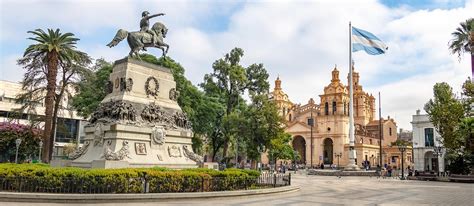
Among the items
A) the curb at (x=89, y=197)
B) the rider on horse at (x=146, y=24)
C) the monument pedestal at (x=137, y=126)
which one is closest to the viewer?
the curb at (x=89, y=197)

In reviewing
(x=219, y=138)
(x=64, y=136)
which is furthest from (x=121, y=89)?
(x=64, y=136)

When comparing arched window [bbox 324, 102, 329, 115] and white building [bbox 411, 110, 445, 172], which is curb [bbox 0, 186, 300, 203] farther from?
arched window [bbox 324, 102, 329, 115]

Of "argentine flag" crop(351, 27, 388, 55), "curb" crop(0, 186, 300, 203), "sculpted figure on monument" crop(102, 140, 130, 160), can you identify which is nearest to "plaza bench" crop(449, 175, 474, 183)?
"argentine flag" crop(351, 27, 388, 55)

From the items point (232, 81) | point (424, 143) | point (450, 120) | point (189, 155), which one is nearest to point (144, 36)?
point (189, 155)

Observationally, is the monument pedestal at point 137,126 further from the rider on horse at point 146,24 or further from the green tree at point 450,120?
the green tree at point 450,120

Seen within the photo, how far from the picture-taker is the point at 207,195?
48.8 feet

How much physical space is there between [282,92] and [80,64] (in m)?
72.2

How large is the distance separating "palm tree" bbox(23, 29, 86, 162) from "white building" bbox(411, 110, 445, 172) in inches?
1879

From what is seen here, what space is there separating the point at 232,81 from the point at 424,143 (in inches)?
1252

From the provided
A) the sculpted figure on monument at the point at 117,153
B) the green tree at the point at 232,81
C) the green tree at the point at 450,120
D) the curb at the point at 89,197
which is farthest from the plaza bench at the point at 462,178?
the sculpted figure on monument at the point at 117,153

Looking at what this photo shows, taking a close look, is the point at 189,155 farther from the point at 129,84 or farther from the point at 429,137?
the point at 429,137

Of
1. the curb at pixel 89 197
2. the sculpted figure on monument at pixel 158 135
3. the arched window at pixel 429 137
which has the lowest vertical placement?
the curb at pixel 89 197

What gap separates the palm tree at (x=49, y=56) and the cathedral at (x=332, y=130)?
57318mm

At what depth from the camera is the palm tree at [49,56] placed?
30.5 meters
